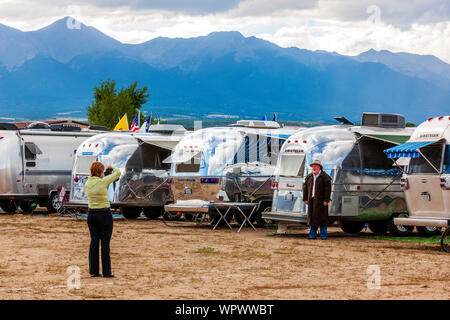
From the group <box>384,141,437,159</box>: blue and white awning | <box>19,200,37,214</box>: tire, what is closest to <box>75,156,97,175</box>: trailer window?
<box>19,200,37,214</box>: tire

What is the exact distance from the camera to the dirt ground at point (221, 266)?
10930 mm

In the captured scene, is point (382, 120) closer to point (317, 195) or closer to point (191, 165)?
point (317, 195)

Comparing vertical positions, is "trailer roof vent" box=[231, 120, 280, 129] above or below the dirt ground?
above

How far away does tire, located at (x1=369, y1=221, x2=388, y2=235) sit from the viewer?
797 inches

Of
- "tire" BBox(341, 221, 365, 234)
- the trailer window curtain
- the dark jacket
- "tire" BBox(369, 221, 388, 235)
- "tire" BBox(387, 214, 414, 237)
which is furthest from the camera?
the trailer window curtain

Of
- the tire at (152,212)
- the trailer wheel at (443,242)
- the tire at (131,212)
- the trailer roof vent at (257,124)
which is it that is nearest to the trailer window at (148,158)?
the tire at (152,212)

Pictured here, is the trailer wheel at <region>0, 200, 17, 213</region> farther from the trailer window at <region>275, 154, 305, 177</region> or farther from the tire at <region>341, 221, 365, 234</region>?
the tire at <region>341, 221, 365, 234</region>

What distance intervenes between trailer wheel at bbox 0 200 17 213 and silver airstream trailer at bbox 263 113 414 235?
12457 millimetres

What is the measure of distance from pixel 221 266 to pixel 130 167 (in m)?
11.0

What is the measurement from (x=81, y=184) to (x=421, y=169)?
11236 millimetres

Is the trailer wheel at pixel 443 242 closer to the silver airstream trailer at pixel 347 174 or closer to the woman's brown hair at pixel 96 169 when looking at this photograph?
the silver airstream trailer at pixel 347 174

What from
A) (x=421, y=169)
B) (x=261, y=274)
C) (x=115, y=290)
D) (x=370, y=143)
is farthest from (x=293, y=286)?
(x=370, y=143)

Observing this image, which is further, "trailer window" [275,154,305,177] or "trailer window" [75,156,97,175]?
"trailer window" [75,156,97,175]

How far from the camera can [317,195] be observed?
1823cm
